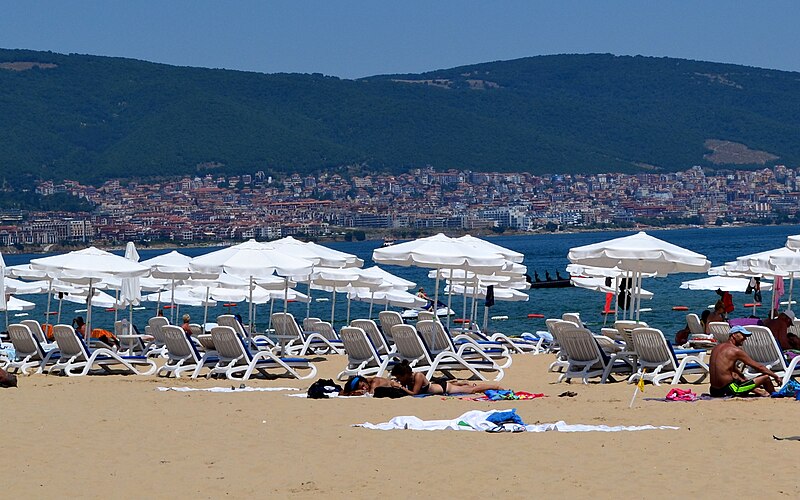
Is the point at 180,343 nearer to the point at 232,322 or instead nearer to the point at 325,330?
the point at 232,322

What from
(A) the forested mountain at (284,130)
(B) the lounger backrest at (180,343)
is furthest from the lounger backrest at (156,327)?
(A) the forested mountain at (284,130)

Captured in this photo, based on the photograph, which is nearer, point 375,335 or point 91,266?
point 375,335

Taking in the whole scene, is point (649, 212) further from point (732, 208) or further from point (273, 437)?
point (273, 437)

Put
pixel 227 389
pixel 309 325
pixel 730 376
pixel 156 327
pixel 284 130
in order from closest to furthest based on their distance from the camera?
pixel 730 376 < pixel 227 389 < pixel 156 327 < pixel 309 325 < pixel 284 130

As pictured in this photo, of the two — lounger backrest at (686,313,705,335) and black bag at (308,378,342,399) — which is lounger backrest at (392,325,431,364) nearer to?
black bag at (308,378,342,399)

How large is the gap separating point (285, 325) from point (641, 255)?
4.98 m

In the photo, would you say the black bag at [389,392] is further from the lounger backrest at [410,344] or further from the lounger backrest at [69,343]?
the lounger backrest at [69,343]

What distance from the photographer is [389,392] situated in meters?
10.6

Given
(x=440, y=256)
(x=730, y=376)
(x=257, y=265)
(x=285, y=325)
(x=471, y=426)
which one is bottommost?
(x=285, y=325)

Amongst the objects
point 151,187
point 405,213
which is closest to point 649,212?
point 405,213

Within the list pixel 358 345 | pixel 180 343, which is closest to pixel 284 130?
pixel 180 343

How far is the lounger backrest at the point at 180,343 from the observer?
13117 mm

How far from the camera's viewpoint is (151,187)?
15775 cm

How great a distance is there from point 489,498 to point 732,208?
16924 centimetres
